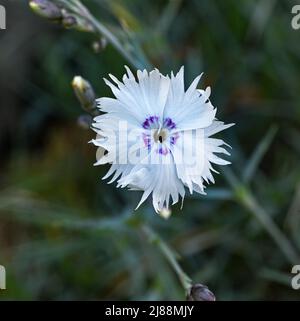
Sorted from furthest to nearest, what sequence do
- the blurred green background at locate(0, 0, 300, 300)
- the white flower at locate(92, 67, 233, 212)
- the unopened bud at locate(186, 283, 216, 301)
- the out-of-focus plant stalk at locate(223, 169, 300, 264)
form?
1. the blurred green background at locate(0, 0, 300, 300)
2. the out-of-focus plant stalk at locate(223, 169, 300, 264)
3. the unopened bud at locate(186, 283, 216, 301)
4. the white flower at locate(92, 67, 233, 212)

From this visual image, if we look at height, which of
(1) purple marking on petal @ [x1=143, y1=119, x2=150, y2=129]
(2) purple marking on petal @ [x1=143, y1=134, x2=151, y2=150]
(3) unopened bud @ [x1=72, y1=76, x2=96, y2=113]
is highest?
(3) unopened bud @ [x1=72, y1=76, x2=96, y2=113]

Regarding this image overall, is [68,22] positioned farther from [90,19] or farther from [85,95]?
[85,95]

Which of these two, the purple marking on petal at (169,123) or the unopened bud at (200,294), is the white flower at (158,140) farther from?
the unopened bud at (200,294)

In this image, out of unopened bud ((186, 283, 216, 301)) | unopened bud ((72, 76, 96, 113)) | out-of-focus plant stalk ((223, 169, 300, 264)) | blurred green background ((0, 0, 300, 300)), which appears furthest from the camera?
blurred green background ((0, 0, 300, 300))

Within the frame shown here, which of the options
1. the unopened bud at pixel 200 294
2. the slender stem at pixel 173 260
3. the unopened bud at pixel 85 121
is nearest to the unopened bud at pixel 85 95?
the unopened bud at pixel 85 121

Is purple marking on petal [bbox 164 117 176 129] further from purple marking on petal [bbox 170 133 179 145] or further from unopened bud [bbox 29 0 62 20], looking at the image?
unopened bud [bbox 29 0 62 20]

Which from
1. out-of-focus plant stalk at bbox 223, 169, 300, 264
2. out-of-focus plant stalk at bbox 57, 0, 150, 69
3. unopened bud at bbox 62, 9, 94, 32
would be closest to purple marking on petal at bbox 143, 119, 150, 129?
out-of-focus plant stalk at bbox 57, 0, 150, 69

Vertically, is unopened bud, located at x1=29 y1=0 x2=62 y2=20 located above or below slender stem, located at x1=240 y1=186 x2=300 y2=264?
above
